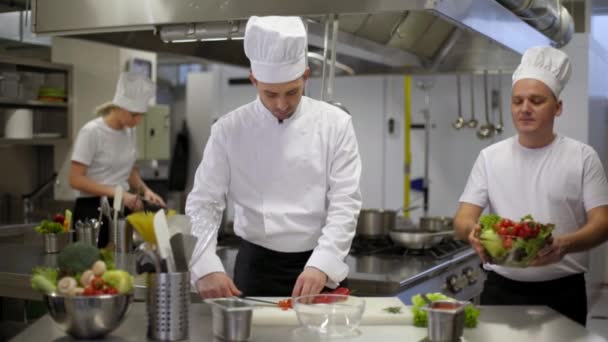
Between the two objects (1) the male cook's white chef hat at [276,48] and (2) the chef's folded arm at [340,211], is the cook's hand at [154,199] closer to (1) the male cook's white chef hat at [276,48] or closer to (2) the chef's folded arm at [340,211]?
(2) the chef's folded arm at [340,211]

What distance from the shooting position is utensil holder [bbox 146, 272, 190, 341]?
1.86 meters

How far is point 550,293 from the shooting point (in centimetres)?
264

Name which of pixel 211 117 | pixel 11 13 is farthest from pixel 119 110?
pixel 211 117

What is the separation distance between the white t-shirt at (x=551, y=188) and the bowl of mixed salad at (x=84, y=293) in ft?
4.49

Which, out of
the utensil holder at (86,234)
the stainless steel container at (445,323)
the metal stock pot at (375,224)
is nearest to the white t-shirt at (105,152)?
the utensil holder at (86,234)

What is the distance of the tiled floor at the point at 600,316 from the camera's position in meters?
4.72

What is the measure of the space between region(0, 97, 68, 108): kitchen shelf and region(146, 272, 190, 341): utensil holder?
401 centimetres

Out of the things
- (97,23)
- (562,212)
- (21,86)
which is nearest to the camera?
(562,212)

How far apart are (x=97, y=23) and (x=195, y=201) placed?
3.43 feet

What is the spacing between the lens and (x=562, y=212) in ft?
8.63

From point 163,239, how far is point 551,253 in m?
1.20

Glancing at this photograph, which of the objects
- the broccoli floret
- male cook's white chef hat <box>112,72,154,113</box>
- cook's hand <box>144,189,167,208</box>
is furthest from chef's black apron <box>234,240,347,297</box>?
male cook's white chef hat <box>112,72,154,113</box>

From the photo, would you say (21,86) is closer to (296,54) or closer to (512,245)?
(296,54)

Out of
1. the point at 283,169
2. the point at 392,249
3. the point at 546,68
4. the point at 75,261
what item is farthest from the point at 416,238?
the point at 75,261
